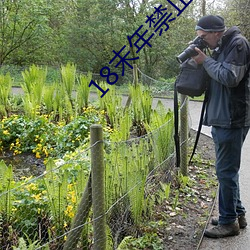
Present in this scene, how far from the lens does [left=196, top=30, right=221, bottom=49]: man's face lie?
3025mm

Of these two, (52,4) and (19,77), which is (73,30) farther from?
(19,77)

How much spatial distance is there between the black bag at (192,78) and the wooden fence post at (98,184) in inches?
42.5

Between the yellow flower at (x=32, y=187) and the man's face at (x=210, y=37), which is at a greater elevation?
the man's face at (x=210, y=37)

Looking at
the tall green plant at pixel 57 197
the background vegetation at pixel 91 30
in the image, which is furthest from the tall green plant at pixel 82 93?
the background vegetation at pixel 91 30

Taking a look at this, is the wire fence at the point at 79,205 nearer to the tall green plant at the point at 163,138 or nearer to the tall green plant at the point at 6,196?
the tall green plant at the point at 6,196

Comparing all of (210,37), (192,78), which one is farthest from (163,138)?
(210,37)

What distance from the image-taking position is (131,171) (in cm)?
316

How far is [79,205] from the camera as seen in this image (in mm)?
2469

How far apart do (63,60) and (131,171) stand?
47.4 feet

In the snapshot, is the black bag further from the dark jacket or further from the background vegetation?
the background vegetation

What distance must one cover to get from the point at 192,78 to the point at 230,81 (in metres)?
0.39

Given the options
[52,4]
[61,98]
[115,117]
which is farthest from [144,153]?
[52,4]

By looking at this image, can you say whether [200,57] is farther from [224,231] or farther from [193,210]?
[193,210]

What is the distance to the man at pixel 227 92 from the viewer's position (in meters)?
2.85
